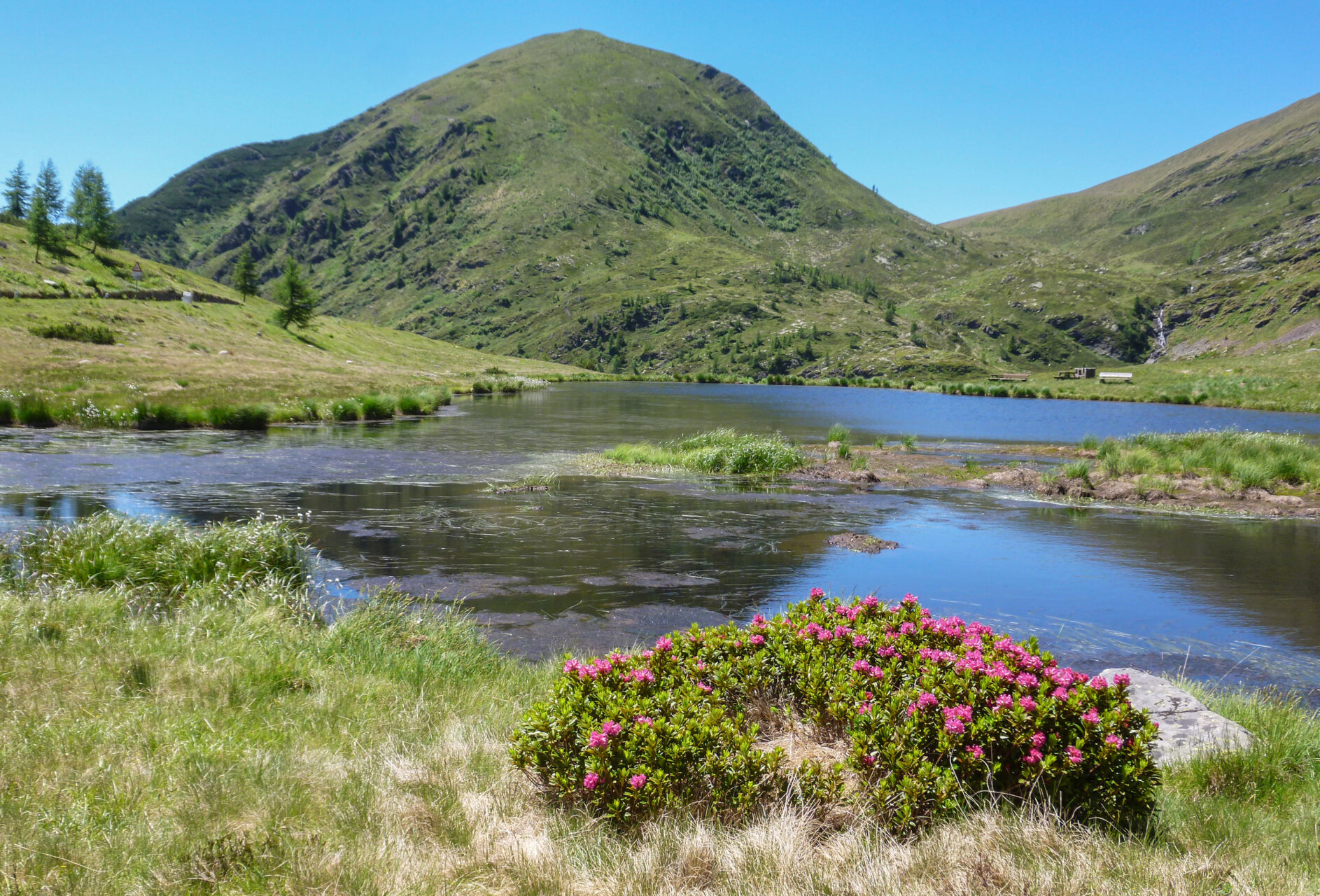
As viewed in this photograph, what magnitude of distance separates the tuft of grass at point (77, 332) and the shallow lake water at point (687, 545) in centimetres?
2580

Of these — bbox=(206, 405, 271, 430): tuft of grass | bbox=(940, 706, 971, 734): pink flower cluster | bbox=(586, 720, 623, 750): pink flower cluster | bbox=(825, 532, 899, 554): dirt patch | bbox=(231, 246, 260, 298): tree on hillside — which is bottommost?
bbox=(825, 532, 899, 554): dirt patch

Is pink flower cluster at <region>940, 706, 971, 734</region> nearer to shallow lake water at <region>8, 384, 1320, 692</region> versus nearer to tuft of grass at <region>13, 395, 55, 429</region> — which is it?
shallow lake water at <region>8, 384, 1320, 692</region>

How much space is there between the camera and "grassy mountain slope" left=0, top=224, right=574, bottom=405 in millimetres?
43331

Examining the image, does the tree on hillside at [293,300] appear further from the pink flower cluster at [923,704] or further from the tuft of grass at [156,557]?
A: the pink flower cluster at [923,704]

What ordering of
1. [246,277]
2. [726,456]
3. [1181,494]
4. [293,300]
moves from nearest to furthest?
[1181,494]
[726,456]
[293,300]
[246,277]

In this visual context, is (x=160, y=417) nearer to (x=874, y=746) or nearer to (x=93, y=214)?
(x=874, y=746)

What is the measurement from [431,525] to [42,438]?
887 inches

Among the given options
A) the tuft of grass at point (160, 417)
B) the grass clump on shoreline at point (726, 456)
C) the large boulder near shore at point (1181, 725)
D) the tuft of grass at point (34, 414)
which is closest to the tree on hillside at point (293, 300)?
the tuft of grass at point (160, 417)

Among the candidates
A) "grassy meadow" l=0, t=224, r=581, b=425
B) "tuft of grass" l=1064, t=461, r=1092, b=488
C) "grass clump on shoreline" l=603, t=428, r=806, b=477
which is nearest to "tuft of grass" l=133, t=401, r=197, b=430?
"grassy meadow" l=0, t=224, r=581, b=425

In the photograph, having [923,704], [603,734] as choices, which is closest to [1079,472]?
[923,704]

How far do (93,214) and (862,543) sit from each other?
104 meters

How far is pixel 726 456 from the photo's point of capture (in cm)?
3114

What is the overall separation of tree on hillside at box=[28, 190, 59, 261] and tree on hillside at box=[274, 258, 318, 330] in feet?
70.3

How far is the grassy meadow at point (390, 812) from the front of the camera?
4254 millimetres
